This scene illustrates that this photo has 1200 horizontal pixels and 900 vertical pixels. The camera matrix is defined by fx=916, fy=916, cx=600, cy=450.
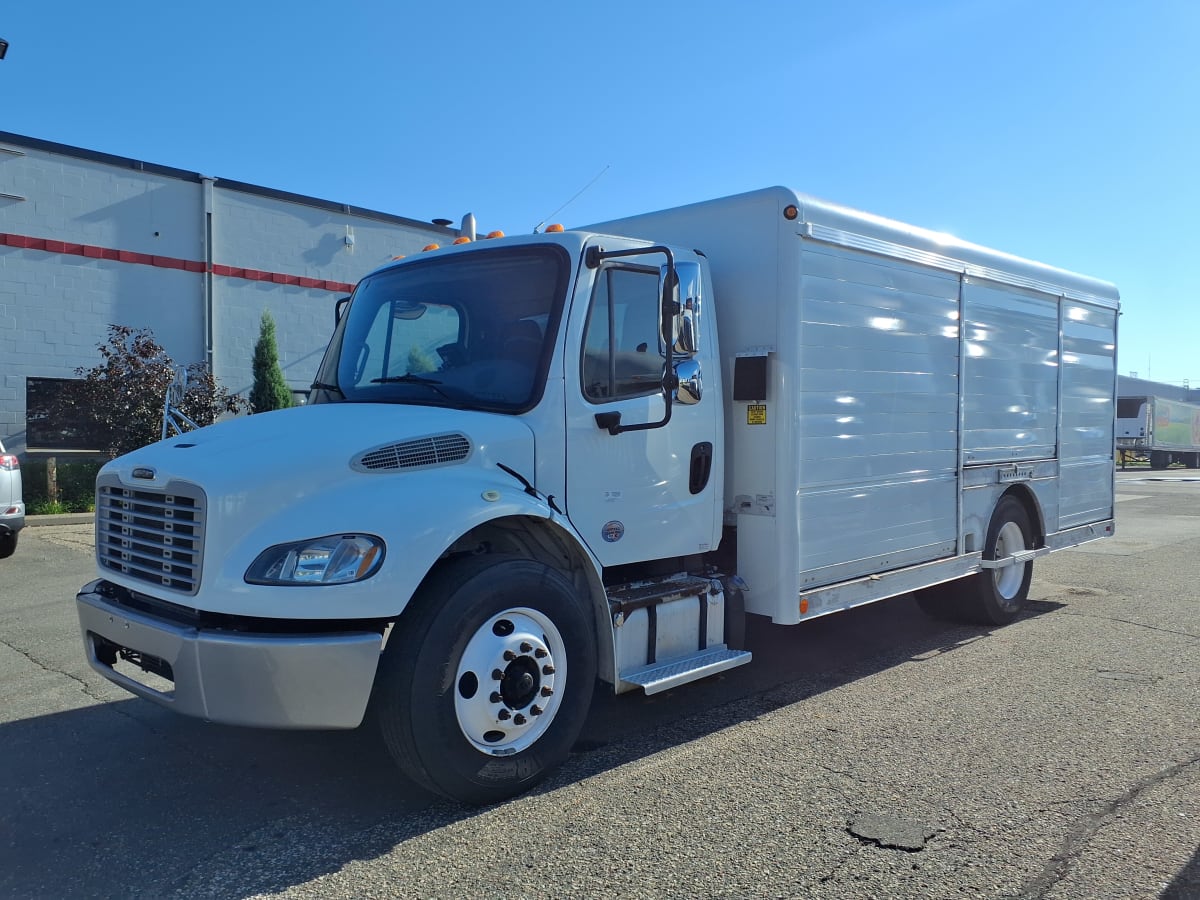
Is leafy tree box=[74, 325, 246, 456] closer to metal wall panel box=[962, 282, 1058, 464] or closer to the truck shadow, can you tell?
the truck shadow

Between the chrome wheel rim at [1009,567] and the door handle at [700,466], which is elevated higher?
the door handle at [700,466]

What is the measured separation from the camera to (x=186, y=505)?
12.0ft

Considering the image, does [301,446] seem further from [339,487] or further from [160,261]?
[160,261]

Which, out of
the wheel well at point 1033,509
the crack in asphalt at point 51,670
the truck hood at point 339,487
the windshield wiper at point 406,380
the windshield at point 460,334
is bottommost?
the crack in asphalt at point 51,670

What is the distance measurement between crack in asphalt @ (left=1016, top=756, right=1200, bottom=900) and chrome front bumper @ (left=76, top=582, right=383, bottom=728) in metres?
2.51

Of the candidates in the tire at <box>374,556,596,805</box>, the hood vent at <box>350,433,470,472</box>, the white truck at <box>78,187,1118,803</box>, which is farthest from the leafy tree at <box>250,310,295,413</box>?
the tire at <box>374,556,596,805</box>

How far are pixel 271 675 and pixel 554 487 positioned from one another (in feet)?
4.93

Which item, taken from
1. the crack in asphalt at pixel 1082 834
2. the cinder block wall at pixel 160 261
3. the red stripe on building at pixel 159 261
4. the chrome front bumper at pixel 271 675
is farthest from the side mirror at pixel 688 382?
the red stripe on building at pixel 159 261

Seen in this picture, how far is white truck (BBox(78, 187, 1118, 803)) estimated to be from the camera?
350 cm

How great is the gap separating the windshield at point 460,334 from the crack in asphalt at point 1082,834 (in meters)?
2.76

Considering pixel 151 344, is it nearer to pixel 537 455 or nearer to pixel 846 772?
pixel 537 455

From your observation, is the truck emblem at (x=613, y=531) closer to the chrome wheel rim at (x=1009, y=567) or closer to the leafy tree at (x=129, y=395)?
the chrome wheel rim at (x=1009, y=567)

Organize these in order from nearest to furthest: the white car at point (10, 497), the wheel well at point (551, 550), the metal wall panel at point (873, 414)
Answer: the wheel well at point (551, 550), the metal wall panel at point (873, 414), the white car at point (10, 497)

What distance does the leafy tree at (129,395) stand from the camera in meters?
14.5
